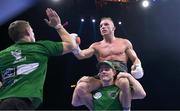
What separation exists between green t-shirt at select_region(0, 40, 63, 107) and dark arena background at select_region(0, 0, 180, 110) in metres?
3.84

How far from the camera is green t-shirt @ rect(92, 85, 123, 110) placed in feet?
9.91

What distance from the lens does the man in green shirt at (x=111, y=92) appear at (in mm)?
2994

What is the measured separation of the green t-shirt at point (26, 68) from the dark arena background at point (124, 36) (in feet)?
12.6

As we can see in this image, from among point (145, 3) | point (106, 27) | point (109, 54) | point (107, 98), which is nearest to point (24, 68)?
point (107, 98)

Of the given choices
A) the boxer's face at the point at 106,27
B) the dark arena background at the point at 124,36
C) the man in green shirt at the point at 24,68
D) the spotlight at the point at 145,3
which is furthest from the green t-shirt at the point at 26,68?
the spotlight at the point at 145,3

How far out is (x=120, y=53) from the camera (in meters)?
3.36

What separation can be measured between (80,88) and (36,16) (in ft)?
11.5

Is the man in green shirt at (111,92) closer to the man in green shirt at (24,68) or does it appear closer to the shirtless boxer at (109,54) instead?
the shirtless boxer at (109,54)

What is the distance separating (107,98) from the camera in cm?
306

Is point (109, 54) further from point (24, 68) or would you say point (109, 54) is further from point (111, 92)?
point (24, 68)

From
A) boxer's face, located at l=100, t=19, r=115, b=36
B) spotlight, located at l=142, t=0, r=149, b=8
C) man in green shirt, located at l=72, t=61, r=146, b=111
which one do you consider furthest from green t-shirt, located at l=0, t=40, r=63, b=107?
spotlight, located at l=142, t=0, r=149, b=8

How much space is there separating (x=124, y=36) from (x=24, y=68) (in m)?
5.10

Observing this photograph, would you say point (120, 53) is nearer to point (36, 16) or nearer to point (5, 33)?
point (36, 16)

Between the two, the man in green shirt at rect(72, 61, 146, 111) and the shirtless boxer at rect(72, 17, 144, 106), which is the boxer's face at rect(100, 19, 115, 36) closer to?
the shirtless boxer at rect(72, 17, 144, 106)
